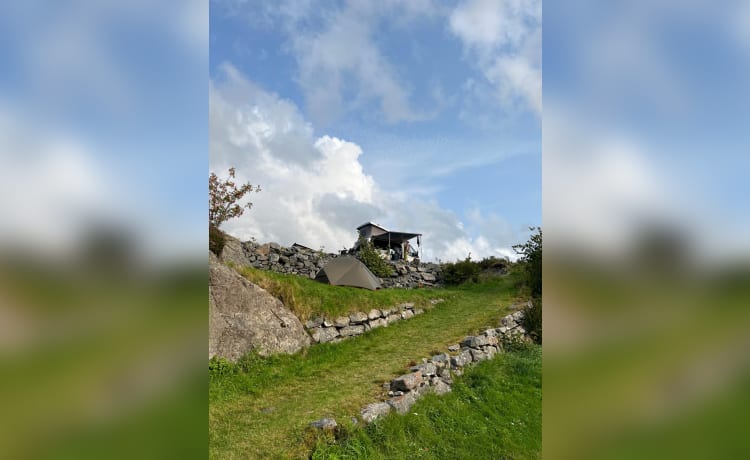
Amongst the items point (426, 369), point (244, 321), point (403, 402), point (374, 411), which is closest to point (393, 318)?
point (426, 369)

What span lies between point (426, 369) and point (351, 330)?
4.60 meters

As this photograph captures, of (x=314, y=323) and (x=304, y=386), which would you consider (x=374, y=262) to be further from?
(x=304, y=386)

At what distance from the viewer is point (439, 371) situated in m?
9.91

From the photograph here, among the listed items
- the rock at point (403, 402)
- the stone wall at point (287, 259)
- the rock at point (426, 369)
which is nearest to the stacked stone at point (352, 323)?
the rock at point (426, 369)

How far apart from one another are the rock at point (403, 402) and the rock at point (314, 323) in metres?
4.89

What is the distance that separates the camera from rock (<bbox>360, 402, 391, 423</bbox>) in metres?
7.06

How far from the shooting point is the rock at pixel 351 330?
44.0ft

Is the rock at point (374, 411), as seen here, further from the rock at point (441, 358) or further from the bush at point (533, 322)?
the bush at point (533, 322)
